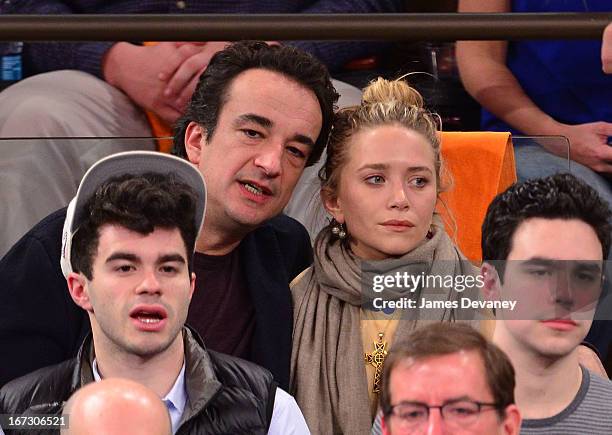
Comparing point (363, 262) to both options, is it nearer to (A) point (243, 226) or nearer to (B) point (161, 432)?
(A) point (243, 226)

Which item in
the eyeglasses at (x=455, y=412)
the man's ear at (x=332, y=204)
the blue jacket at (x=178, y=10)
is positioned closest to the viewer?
the eyeglasses at (x=455, y=412)

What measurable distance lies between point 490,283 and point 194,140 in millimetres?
408

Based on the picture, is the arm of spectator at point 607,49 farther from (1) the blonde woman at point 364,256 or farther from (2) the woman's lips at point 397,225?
(2) the woman's lips at point 397,225

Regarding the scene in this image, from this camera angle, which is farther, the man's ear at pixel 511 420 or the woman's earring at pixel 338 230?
the woman's earring at pixel 338 230

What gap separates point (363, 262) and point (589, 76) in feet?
1.76

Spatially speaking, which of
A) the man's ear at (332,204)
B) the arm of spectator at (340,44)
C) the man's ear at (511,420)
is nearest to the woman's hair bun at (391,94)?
the man's ear at (332,204)

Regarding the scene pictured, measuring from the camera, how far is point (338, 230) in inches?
55.7

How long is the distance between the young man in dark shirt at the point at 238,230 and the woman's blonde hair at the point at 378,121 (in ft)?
0.08

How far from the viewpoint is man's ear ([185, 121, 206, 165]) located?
1492 mm

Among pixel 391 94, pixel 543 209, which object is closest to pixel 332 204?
pixel 391 94

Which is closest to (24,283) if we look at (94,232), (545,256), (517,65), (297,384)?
(94,232)

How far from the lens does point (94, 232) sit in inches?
47.8

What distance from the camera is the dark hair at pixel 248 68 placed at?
1.48 metres

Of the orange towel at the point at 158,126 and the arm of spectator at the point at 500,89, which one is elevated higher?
the arm of spectator at the point at 500,89
